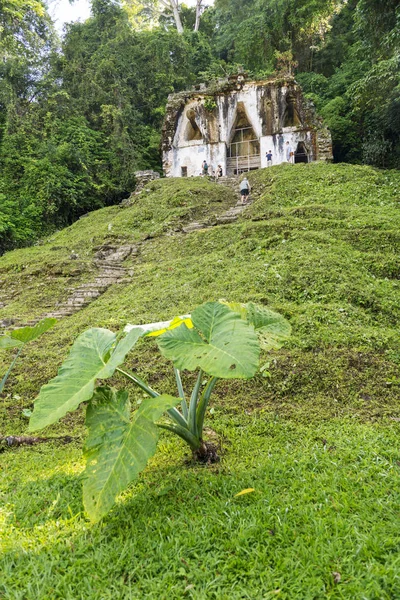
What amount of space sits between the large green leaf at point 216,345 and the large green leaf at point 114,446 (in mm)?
202

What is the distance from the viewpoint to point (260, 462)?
6.84 feet

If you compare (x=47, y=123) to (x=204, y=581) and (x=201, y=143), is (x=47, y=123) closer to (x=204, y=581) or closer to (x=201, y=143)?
(x=201, y=143)

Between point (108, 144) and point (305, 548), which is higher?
point (108, 144)

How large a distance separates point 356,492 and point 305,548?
1.52ft

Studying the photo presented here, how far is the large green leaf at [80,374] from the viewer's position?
4.99 feet

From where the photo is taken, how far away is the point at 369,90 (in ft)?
33.3

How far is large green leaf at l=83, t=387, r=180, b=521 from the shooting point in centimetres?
146

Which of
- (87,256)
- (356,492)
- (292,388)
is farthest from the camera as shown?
(87,256)

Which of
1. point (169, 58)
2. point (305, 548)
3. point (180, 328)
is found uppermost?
point (169, 58)

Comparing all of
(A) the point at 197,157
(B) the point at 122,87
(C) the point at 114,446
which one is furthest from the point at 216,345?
(B) the point at 122,87

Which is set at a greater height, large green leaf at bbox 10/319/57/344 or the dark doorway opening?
the dark doorway opening

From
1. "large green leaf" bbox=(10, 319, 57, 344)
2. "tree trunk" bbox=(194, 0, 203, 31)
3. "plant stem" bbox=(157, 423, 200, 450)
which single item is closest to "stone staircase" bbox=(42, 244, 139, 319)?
"large green leaf" bbox=(10, 319, 57, 344)

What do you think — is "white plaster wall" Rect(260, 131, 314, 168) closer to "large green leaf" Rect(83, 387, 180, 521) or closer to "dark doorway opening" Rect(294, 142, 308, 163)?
"dark doorway opening" Rect(294, 142, 308, 163)

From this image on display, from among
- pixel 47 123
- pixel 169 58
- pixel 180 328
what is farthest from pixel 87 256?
pixel 169 58
